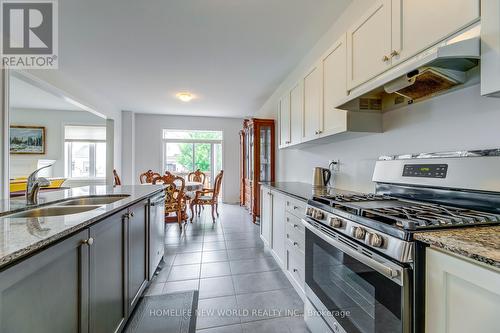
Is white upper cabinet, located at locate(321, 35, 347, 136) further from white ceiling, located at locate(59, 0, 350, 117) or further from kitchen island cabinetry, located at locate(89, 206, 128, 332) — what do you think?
kitchen island cabinetry, located at locate(89, 206, 128, 332)

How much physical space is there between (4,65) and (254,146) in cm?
365

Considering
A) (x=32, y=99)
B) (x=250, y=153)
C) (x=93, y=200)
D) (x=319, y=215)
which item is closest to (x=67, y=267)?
(x=93, y=200)

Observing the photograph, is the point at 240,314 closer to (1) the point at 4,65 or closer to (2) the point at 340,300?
(2) the point at 340,300

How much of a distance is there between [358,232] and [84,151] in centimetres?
746

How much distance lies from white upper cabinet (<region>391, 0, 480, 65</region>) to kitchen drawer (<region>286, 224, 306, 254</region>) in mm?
1386

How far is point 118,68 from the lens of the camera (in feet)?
11.3

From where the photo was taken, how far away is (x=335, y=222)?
1211 millimetres

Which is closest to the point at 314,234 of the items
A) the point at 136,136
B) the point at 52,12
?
the point at 52,12

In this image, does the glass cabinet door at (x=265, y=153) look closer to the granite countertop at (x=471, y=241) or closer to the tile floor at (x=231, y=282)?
the tile floor at (x=231, y=282)

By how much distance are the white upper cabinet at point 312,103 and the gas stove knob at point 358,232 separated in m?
1.25

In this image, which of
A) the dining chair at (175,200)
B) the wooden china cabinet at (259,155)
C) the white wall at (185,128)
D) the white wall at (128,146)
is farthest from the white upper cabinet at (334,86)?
the white wall at (128,146)

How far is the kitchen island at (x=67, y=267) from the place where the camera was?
0.67 m

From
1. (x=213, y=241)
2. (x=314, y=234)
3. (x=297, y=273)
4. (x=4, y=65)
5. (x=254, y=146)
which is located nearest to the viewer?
(x=314, y=234)

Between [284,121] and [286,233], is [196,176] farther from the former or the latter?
[286,233]
